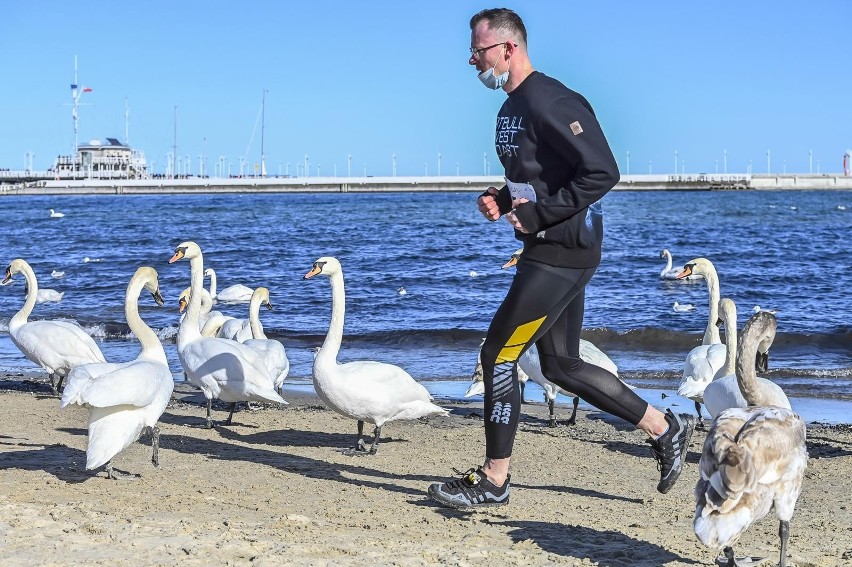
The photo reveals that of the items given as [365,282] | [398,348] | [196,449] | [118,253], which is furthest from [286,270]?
[196,449]

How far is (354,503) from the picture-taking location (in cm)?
549

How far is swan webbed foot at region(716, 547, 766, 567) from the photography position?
4.38 metres

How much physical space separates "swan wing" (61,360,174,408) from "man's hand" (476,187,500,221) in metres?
2.23

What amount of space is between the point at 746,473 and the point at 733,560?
Answer: 413mm

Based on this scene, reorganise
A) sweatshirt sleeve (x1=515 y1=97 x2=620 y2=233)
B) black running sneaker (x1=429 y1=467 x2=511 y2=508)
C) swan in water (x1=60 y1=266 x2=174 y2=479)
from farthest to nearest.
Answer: swan in water (x1=60 y1=266 x2=174 y2=479)
black running sneaker (x1=429 y1=467 x2=511 y2=508)
sweatshirt sleeve (x1=515 y1=97 x2=620 y2=233)

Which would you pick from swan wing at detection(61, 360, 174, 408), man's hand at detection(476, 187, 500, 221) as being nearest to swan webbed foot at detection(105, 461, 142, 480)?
swan wing at detection(61, 360, 174, 408)

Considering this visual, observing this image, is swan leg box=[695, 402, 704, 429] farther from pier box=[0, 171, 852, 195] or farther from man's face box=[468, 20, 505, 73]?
pier box=[0, 171, 852, 195]

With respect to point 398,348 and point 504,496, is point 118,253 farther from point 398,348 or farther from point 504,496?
point 504,496

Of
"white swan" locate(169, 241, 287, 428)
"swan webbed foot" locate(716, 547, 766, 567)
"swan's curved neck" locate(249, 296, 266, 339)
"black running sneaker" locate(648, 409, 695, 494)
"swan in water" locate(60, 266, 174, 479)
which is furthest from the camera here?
"swan's curved neck" locate(249, 296, 266, 339)

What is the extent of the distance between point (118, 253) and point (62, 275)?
281 inches

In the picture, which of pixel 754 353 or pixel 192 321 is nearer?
pixel 754 353

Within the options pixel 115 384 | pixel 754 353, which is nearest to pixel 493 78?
pixel 754 353

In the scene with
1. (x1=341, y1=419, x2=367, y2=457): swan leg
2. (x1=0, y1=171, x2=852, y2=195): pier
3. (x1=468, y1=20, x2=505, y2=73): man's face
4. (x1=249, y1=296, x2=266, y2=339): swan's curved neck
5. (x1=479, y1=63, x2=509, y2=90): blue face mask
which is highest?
(x1=0, y1=171, x2=852, y2=195): pier

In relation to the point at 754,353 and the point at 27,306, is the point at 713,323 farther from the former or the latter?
the point at 27,306
